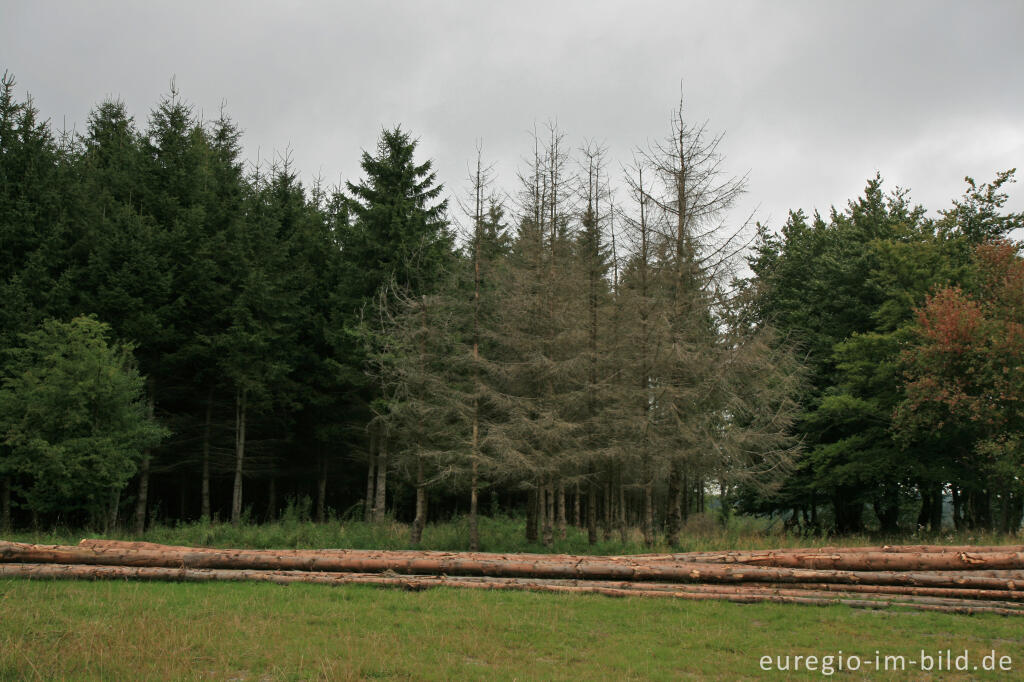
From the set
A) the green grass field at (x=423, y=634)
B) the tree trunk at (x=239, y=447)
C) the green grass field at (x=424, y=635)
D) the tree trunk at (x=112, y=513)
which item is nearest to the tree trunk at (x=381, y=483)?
the tree trunk at (x=239, y=447)

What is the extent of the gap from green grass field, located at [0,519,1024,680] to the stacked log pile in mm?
471

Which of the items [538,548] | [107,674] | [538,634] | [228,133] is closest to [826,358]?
[538,548]

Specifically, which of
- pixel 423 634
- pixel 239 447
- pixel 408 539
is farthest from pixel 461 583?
pixel 239 447

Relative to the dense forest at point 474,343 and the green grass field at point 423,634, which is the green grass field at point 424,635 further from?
the dense forest at point 474,343

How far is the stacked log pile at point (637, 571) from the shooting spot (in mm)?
9969

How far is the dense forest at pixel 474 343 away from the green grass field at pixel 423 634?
7202 millimetres

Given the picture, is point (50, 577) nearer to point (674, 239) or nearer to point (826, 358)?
point (674, 239)

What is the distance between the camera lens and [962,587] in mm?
10047

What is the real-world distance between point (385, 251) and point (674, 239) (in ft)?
39.3

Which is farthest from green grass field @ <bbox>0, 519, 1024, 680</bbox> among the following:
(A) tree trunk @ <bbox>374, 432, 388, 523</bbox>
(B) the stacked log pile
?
(A) tree trunk @ <bbox>374, 432, 388, 523</bbox>


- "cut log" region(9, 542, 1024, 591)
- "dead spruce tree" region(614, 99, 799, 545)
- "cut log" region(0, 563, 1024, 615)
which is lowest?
"cut log" region(0, 563, 1024, 615)

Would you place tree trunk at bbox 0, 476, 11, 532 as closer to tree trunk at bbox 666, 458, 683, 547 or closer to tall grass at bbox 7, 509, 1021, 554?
tall grass at bbox 7, 509, 1021, 554

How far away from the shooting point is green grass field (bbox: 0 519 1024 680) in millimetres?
6520

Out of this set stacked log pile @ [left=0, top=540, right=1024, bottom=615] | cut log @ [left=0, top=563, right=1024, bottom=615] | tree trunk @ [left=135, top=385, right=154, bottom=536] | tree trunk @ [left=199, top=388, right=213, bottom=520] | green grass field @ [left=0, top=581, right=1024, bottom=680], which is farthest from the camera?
tree trunk @ [left=199, top=388, right=213, bottom=520]
